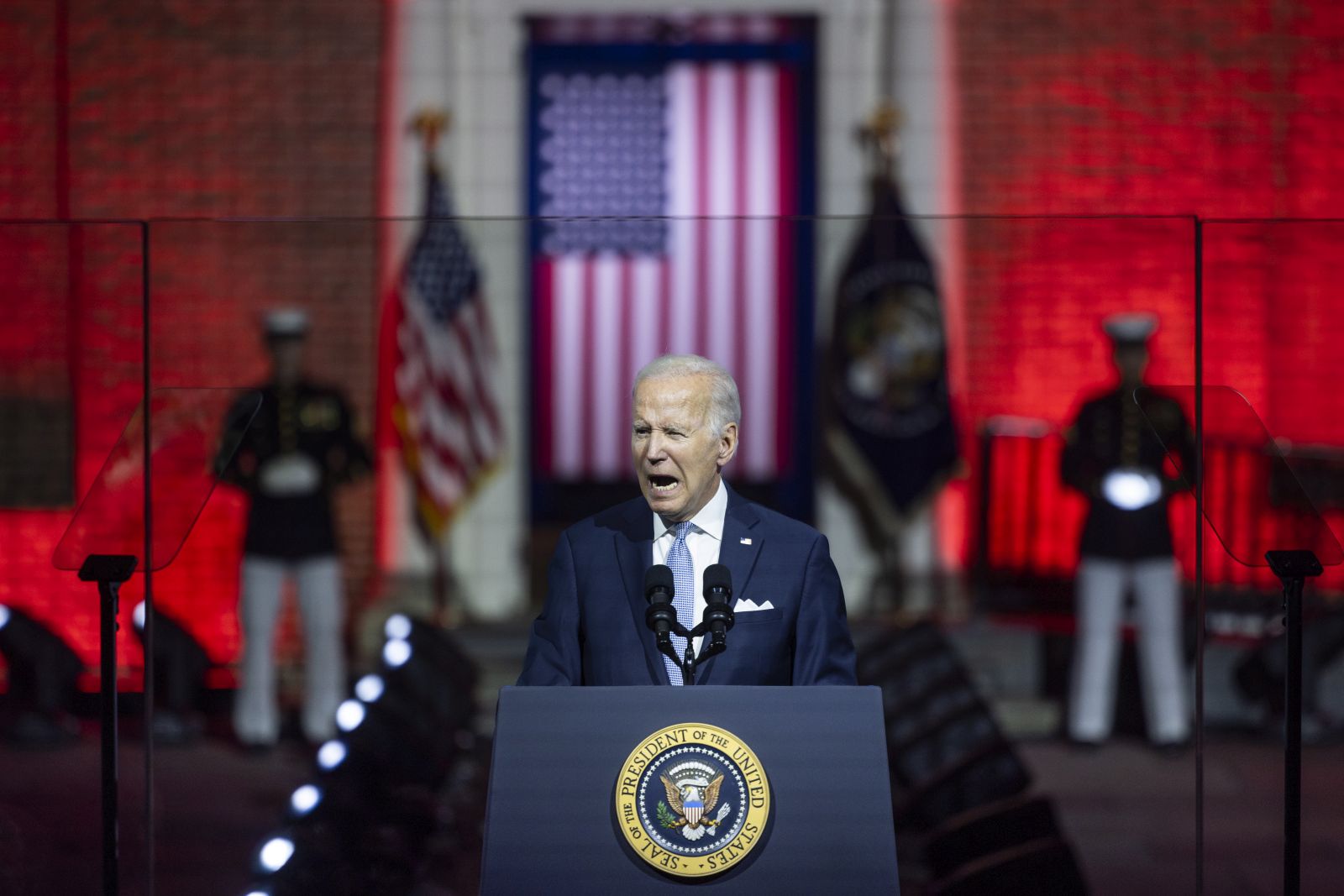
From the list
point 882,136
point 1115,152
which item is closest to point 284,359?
point 882,136

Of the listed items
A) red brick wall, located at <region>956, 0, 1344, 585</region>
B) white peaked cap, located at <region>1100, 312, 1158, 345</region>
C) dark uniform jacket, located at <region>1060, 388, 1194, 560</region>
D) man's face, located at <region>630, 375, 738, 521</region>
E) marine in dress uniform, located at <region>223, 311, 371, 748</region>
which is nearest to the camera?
man's face, located at <region>630, 375, 738, 521</region>

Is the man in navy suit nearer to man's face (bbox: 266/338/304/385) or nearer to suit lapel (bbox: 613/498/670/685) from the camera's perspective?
suit lapel (bbox: 613/498/670/685)

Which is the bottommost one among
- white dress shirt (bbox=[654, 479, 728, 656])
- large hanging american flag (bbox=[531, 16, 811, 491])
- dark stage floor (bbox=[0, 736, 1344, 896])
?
dark stage floor (bbox=[0, 736, 1344, 896])

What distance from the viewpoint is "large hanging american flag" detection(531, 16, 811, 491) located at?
7.72 meters

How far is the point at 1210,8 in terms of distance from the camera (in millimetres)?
7625

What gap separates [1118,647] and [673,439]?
4288 mm

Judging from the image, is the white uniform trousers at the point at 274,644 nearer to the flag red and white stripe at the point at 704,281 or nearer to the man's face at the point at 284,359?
the man's face at the point at 284,359

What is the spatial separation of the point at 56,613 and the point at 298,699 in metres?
1.12

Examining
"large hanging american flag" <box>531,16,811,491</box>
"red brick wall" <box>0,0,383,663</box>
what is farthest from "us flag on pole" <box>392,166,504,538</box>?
"large hanging american flag" <box>531,16,811,491</box>

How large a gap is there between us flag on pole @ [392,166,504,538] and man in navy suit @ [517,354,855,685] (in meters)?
3.91

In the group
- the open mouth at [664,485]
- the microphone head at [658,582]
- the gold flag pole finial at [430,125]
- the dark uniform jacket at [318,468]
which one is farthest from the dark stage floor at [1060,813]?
the gold flag pole finial at [430,125]

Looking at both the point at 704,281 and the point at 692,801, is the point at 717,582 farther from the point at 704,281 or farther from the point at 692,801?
the point at 704,281

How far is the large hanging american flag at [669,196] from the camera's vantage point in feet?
25.3

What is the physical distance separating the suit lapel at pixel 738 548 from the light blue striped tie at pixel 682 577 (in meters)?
0.06
